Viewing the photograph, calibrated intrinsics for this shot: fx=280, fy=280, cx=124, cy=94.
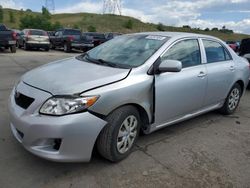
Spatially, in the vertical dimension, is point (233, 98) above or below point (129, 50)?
below

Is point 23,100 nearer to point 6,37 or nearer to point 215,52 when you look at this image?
point 215,52

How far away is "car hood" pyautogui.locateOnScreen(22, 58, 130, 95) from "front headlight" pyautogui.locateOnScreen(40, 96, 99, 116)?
2.8 inches

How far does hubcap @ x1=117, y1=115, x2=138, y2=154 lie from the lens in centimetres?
337

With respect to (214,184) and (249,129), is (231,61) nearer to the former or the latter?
(249,129)

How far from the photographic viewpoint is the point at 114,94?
314cm

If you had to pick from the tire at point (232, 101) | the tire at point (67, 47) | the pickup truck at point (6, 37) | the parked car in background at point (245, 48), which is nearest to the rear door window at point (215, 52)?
the tire at point (232, 101)

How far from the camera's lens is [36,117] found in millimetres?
2898

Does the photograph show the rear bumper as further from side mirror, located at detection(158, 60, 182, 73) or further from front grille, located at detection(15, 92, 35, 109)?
side mirror, located at detection(158, 60, 182, 73)

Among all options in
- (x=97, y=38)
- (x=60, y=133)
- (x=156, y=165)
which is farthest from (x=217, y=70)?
(x=97, y=38)

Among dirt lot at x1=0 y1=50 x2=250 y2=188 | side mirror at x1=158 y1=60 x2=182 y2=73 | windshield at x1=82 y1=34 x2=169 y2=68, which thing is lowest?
dirt lot at x1=0 y1=50 x2=250 y2=188

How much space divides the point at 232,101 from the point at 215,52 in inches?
47.1

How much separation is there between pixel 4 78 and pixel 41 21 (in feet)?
154

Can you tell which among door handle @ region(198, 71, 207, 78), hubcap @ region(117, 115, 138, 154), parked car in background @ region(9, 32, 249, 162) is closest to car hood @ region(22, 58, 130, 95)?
parked car in background @ region(9, 32, 249, 162)

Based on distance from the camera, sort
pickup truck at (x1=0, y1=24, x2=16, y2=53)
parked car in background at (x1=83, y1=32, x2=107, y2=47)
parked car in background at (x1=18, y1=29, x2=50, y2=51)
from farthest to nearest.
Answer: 1. parked car in background at (x1=83, y1=32, x2=107, y2=47)
2. parked car in background at (x1=18, y1=29, x2=50, y2=51)
3. pickup truck at (x1=0, y1=24, x2=16, y2=53)
